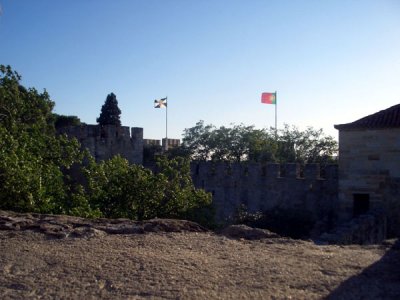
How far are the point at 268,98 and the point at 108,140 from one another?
18251mm

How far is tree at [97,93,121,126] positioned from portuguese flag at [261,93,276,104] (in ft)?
45.7

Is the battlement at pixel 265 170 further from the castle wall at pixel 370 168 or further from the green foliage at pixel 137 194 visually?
the green foliage at pixel 137 194

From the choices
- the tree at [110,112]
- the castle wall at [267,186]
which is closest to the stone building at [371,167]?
the castle wall at [267,186]

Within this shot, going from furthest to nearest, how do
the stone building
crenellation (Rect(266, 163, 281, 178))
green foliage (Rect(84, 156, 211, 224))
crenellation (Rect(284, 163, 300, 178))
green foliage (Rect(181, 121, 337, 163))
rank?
1. green foliage (Rect(181, 121, 337, 163))
2. crenellation (Rect(266, 163, 281, 178))
3. crenellation (Rect(284, 163, 300, 178))
4. the stone building
5. green foliage (Rect(84, 156, 211, 224))

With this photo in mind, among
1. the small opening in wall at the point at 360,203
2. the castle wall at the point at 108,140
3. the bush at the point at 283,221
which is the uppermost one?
the castle wall at the point at 108,140

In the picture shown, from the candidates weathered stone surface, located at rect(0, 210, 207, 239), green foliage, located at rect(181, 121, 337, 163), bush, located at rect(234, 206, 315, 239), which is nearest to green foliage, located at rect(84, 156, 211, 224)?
weathered stone surface, located at rect(0, 210, 207, 239)

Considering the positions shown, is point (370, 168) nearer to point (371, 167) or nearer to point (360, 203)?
point (371, 167)

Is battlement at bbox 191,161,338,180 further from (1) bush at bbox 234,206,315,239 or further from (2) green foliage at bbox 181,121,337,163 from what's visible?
(2) green foliage at bbox 181,121,337,163

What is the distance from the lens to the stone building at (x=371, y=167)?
51.2ft

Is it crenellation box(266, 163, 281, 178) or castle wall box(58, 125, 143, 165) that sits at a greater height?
castle wall box(58, 125, 143, 165)

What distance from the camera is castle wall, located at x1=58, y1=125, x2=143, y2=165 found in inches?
856

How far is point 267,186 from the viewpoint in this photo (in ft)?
72.1

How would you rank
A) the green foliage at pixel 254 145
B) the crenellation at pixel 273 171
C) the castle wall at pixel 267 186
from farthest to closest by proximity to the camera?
the green foliage at pixel 254 145 < the crenellation at pixel 273 171 < the castle wall at pixel 267 186

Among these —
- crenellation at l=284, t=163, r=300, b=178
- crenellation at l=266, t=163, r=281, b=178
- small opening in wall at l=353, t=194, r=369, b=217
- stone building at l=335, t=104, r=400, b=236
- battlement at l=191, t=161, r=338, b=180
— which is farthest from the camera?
crenellation at l=266, t=163, r=281, b=178
